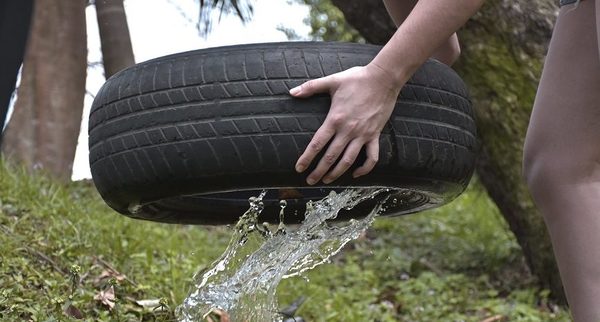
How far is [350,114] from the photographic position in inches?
103

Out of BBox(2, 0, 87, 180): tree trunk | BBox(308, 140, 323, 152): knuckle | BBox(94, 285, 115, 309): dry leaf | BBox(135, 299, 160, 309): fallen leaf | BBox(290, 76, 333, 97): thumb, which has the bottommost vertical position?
BBox(2, 0, 87, 180): tree trunk

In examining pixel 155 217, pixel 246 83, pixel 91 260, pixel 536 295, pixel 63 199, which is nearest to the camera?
pixel 246 83

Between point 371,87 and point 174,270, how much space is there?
2327 millimetres

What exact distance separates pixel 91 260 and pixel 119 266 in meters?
0.19

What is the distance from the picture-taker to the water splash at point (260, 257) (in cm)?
322

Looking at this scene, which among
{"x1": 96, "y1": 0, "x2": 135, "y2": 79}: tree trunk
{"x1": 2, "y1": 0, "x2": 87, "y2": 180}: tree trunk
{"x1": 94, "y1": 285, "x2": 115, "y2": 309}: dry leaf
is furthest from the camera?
{"x1": 2, "y1": 0, "x2": 87, "y2": 180}: tree trunk

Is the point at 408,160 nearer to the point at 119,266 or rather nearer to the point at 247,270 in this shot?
the point at 247,270

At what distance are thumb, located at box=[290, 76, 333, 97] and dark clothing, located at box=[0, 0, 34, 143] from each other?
91 cm

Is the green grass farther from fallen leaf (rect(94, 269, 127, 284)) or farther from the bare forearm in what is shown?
the bare forearm

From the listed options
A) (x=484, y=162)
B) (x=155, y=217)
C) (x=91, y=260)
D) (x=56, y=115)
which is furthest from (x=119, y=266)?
(x=56, y=115)

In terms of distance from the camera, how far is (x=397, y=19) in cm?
340

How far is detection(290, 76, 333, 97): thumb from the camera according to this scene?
104 inches

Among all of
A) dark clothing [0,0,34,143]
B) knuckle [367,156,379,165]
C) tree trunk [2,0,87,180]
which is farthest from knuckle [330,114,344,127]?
tree trunk [2,0,87,180]

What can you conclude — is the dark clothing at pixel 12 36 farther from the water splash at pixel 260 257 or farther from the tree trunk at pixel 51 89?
the tree trunk at pixel 51 89
